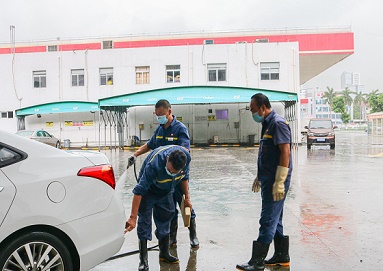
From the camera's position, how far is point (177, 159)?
382 centimetres

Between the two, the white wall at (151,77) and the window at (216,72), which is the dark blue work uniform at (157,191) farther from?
the window at (216,72)

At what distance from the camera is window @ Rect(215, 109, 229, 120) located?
2941cm

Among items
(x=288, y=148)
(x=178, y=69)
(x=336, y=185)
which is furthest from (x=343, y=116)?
(x=288, y=148)

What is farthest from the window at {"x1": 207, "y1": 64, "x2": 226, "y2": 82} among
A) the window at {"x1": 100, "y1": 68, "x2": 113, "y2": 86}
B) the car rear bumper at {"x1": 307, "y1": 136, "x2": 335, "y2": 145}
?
the car rear bumper at {"x1": 307, "y1": 136, "x2": 335, "y2": 145}

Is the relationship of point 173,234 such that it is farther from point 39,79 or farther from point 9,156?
point 39,79

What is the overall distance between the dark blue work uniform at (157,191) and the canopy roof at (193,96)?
19997mm

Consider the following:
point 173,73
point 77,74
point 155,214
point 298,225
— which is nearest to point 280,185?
point 155,214

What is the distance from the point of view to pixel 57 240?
132 inches

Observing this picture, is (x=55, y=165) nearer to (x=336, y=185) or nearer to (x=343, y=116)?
(x=336, y=185)

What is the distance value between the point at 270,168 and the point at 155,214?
127 centimetres

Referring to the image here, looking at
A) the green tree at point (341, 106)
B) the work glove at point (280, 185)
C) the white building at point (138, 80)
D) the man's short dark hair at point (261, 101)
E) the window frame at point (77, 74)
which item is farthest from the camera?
the green tree at point (341, 106)

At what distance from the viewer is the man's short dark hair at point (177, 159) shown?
382cm

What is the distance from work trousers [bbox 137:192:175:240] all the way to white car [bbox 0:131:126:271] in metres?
0.62

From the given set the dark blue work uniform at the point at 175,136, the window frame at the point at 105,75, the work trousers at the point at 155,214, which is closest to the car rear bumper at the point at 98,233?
the work trousers at the point at 155,214
